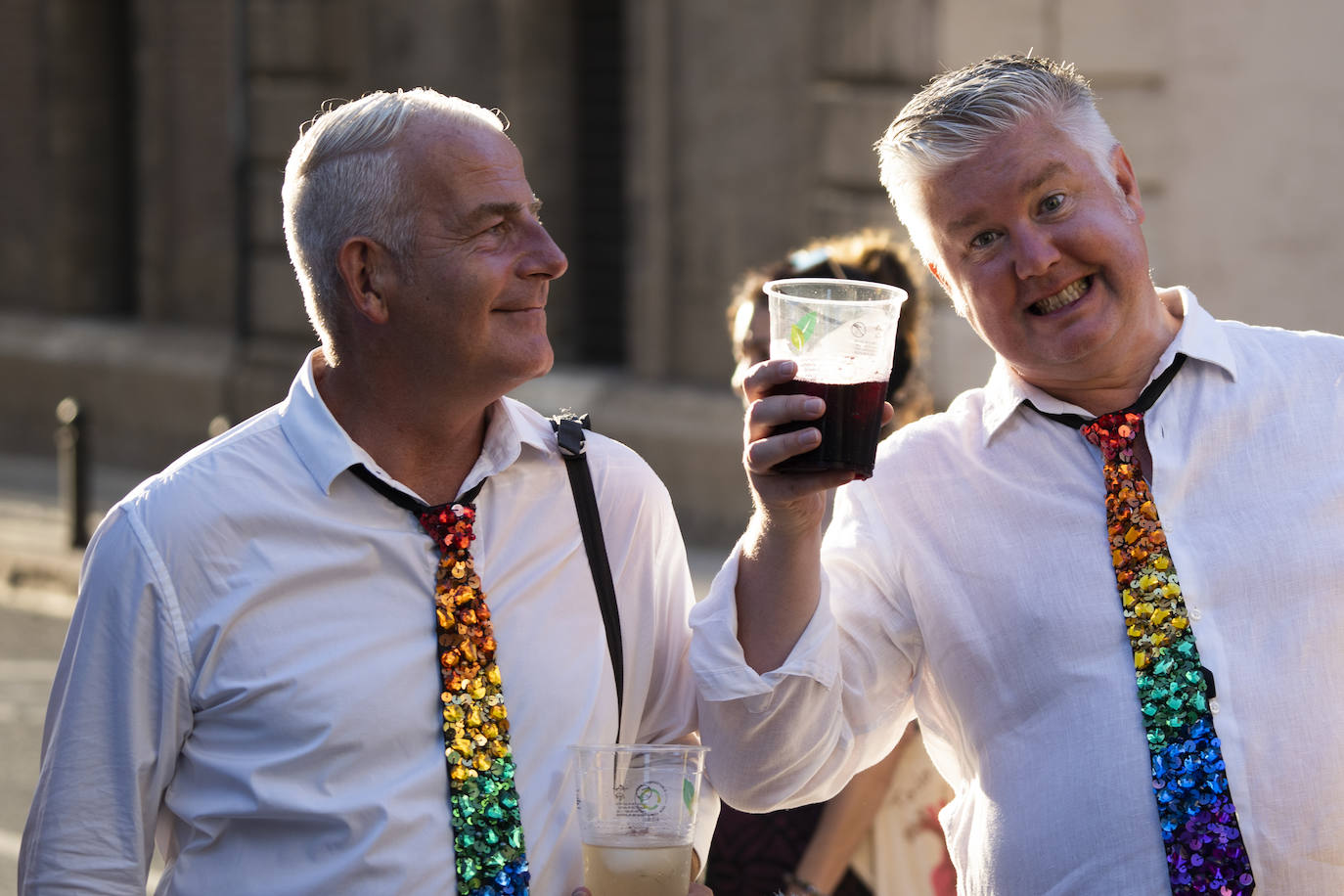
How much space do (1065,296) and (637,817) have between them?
1025 mm

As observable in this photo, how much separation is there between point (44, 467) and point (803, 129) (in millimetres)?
7080

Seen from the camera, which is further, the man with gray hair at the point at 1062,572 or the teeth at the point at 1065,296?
the teeth at the point at 1065,296

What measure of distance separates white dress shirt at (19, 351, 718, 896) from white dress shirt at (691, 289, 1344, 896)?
28 cm

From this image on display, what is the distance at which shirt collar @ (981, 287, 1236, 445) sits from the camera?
9.41 feet

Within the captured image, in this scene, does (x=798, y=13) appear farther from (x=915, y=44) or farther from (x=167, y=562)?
(x=167, y=562)

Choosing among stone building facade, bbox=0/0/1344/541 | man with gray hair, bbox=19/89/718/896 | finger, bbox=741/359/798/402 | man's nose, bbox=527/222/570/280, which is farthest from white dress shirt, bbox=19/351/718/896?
stone building facade, bbox=0/0/1344/541

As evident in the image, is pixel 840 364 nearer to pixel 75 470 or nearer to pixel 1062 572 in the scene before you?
pixel 1062 572

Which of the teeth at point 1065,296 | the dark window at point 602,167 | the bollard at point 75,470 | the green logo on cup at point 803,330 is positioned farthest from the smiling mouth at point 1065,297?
the dark window at point 602,167

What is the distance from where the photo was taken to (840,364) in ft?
8.33

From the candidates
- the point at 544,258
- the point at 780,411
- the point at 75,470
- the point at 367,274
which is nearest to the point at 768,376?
the point at 780,411

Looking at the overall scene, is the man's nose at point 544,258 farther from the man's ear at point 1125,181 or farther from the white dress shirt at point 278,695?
the man's ear at point 1125,181

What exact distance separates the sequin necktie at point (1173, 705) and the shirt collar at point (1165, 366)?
17 cm

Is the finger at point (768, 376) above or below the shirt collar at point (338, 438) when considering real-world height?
above

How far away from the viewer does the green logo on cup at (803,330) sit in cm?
254
